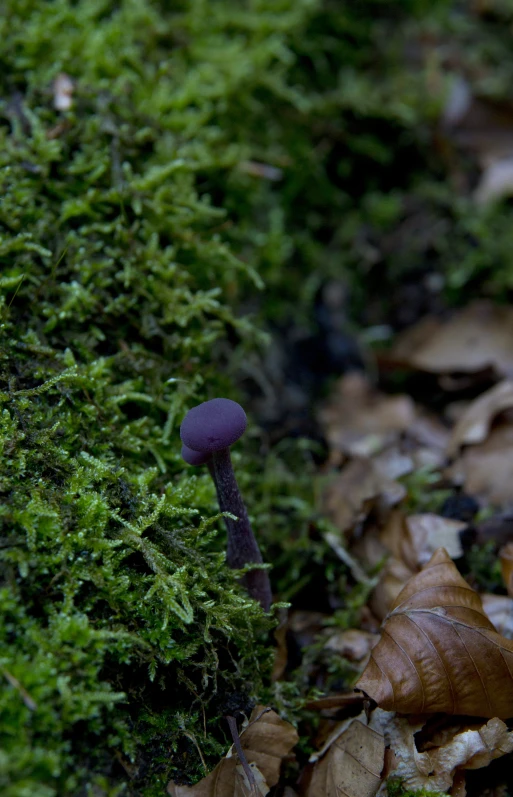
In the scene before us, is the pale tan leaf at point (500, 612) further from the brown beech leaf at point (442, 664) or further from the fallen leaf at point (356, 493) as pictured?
the fallen leaf at point (356, 493)

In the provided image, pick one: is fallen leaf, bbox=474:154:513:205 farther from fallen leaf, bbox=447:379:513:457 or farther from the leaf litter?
fallen leaf, bbox=447:379:513:457

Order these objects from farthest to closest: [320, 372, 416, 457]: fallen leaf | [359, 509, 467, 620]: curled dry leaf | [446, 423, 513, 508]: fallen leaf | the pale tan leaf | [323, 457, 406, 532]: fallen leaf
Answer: [320, 372, 416, 457]: fallen leaf, [446, 423, 513, 508]: fallen leaf, [323, 457, 406, 532]: fallen leaf, [359, 509, 467, 620]: curled dry leaf, the pale tan leaf

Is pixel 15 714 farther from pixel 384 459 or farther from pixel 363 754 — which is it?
pixel 384 459

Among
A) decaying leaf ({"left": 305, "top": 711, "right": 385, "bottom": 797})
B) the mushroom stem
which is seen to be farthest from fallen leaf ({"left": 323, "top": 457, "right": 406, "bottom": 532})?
decaying leaf ({"left": 305, "top": 711, "right": 385, "bottom": 797})

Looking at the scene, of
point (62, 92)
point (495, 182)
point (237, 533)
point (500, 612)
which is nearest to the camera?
point (237, 533)

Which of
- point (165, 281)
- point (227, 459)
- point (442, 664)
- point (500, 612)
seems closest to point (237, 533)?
point (227, 459)

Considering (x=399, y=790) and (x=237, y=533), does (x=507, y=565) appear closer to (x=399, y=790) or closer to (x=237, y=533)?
(x=399, y=790)
